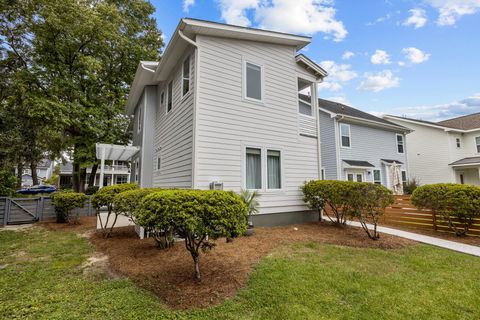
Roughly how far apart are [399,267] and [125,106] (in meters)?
17.2

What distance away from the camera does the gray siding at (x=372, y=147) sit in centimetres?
1620

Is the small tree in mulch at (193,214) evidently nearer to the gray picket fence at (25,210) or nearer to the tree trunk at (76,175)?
the gray picket fence at (25,210)

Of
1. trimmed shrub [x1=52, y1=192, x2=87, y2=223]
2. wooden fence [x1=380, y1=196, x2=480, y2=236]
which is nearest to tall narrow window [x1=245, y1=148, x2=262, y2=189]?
wooden fence [x1=380, y1=196, x2=480, y2=236]

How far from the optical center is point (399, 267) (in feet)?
14.7

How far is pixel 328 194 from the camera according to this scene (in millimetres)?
7785

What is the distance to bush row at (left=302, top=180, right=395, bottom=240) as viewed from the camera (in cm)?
633

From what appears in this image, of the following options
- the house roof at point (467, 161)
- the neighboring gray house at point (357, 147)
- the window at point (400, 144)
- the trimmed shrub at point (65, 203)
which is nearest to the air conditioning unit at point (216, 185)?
the trimmed shrub at point (65, 203)

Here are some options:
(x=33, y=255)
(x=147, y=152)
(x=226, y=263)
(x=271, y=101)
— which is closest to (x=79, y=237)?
(x=33, y=255)

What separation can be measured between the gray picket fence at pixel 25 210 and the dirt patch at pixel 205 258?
5339mm

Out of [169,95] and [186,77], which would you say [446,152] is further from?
[169,95]

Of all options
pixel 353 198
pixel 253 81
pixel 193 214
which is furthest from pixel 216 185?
pixel 353 198

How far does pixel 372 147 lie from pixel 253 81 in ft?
43.0

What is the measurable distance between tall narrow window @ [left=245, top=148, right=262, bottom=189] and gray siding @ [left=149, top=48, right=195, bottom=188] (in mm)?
1943

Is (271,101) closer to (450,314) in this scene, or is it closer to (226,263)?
(226,263)
